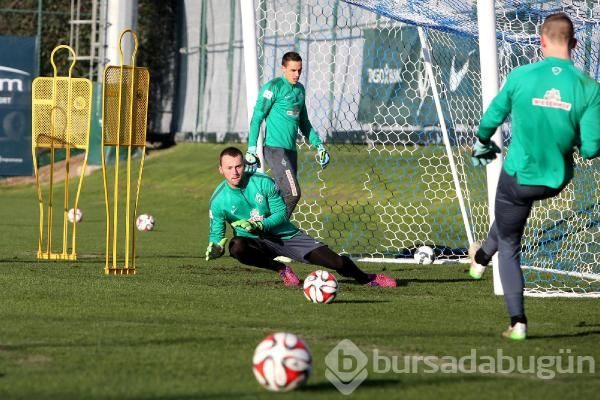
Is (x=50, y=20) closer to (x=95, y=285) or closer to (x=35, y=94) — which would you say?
(x=35, y=94)

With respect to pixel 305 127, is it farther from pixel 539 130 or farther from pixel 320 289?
pixel 539 130

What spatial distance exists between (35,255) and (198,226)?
7.07 meters

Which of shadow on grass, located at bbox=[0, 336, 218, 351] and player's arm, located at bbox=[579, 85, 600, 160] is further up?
player's arm, located at bbox=[579, 85, 600, 160]

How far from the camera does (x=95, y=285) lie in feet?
32.1

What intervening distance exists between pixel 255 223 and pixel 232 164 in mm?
523

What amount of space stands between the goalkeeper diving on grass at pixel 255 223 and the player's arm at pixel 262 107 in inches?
92.4

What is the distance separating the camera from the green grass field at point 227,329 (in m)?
5.55

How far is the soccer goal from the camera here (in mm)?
12219

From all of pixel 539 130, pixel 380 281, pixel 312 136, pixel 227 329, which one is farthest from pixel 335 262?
pixel 539 130

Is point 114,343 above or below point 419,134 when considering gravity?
below

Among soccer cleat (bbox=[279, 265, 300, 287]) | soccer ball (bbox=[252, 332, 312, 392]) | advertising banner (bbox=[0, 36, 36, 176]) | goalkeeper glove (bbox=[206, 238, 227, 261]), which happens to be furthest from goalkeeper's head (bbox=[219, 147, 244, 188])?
advertising banner (bbox=[0, 36, 36, 176])

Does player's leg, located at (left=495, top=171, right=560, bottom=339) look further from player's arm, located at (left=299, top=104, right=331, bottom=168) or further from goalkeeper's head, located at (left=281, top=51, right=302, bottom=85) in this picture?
goalkeeper's head, located at (left=281, top=51, right=302, bottom=85)

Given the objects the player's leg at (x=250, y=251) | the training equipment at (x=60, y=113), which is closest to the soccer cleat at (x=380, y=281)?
the player's leg at (x=250, y=251)

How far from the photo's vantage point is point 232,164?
9.31 meters
